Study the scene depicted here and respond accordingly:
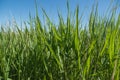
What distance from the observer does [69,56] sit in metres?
1.38

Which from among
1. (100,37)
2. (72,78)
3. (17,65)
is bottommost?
(72,78)

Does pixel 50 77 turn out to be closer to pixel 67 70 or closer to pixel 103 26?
pixel 67 70

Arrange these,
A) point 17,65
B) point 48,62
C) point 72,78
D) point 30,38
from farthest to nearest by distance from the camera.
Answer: point 30,38, point 17,65, point 48,62, point 72,78

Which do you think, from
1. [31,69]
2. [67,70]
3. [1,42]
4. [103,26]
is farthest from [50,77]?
[1,42]

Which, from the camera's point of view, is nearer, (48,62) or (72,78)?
(72,78)

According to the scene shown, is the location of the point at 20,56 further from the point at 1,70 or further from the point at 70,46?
the point at 70,46

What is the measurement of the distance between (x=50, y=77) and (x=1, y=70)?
0.99 feet

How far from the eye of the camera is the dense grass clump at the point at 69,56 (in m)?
1.31

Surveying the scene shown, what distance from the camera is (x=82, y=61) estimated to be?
1346 mm

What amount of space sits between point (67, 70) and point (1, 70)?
1.27 feet

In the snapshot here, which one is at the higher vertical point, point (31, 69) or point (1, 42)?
point (1, 42)

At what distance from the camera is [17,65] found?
160 cm

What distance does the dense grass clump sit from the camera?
1314mm

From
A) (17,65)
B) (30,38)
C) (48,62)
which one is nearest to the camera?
(48,62)
